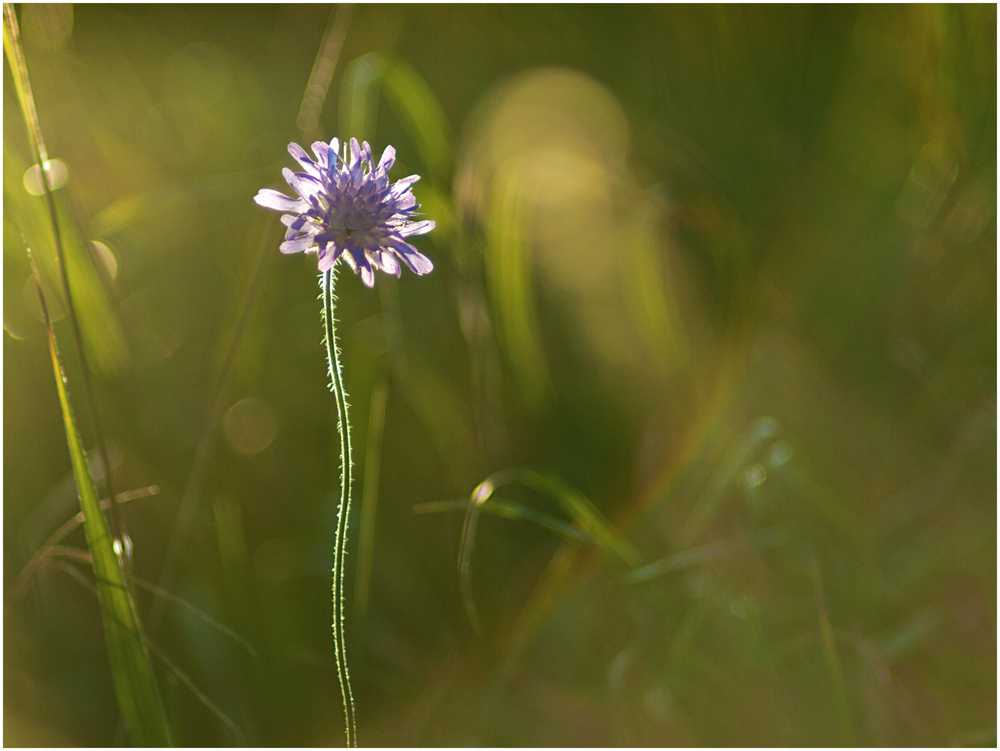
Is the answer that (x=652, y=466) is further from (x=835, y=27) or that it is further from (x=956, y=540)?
(x=835, y=27)

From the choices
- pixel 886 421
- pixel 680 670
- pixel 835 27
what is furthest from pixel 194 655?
pixel 835 27

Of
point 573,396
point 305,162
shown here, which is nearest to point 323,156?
point 305,162

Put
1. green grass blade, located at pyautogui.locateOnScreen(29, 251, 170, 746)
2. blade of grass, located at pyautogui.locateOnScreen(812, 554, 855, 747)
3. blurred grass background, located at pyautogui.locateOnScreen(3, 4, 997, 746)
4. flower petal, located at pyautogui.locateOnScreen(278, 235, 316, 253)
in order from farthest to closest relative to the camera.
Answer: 1. blurred grass background, located at pyautogui.locateOnScreen(3, 4, 997, 746)
2. blade of grass, located at pyautogui.locateOnScreen(812, 554, 855, 747)
3. green grass blade, located at pyautogui.locateOnScreen(29, 251, 170, 746)
4. flower petal, located at pyautogui.locateOnScreen(278, 235, 316, 253)

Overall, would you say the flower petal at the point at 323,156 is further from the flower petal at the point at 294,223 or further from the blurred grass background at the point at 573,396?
the blurred grass background at the point at 573,396

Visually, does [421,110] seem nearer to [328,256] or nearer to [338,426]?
[328,256]

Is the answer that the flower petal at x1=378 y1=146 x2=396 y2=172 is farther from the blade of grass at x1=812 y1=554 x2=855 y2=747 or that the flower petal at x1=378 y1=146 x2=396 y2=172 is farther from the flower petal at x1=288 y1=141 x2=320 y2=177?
the blade of grass at x1=812 y1=554 x2=855 y2=747

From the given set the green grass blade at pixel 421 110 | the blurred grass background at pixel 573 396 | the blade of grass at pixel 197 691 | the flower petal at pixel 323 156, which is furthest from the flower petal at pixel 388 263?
the green grass blade at pixel 421 110

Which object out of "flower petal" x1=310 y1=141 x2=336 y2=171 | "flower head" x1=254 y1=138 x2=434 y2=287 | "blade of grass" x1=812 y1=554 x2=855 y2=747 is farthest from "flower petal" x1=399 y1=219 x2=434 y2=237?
"blade of grass" x1=812 y1=554 x2=855 y2=747
